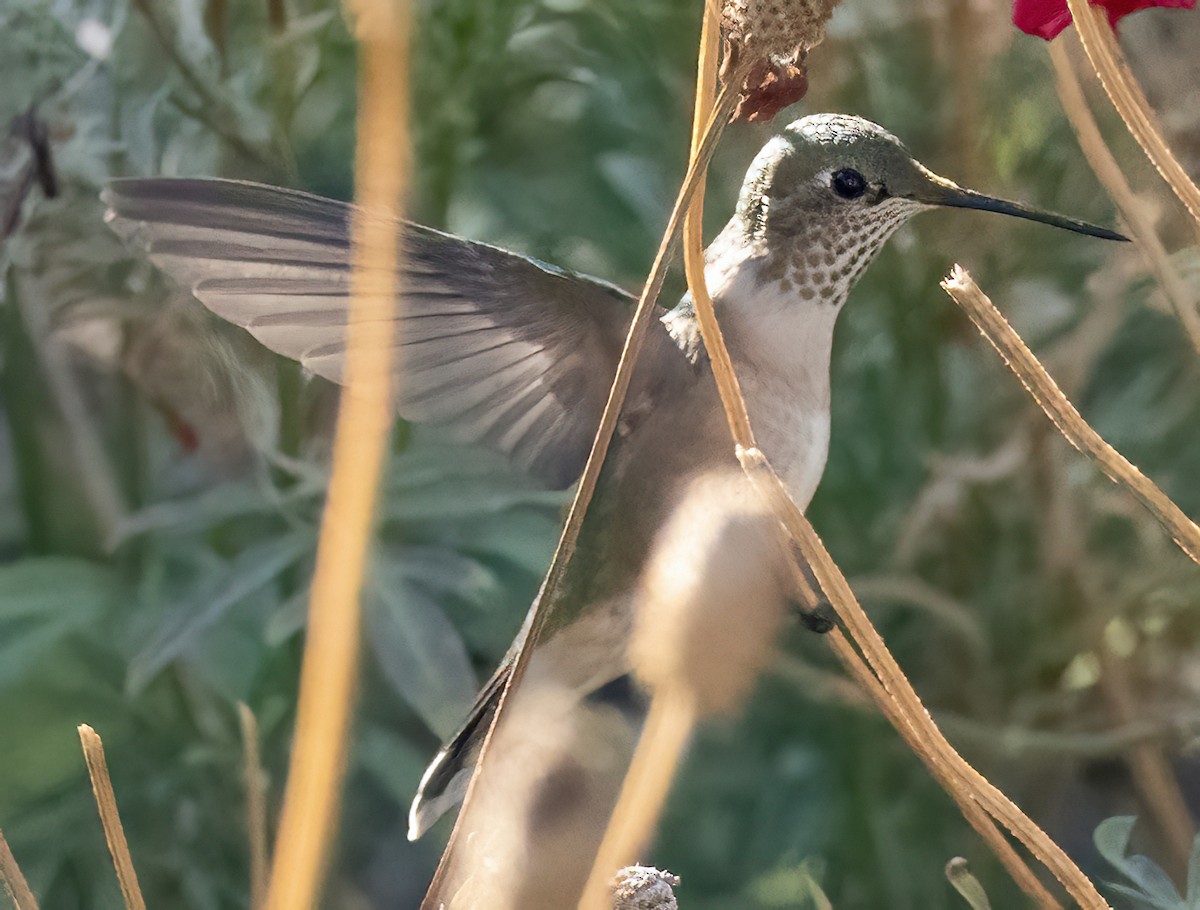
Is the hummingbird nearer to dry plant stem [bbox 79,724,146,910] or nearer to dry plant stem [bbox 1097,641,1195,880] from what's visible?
dry plant stem [bbox 79,724,146,910]

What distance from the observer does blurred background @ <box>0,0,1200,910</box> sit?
623mm

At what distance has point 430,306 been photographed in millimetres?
389

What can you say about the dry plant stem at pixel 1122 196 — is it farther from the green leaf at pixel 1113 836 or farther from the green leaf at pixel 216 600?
the green leaf at pixel 216 600

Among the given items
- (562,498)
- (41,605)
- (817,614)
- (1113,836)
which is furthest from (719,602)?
(41,605)

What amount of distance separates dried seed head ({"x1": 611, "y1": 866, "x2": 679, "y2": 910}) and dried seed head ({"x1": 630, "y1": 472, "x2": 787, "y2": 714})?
0.04 metres

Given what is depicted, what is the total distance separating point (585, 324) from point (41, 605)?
1.33 ft

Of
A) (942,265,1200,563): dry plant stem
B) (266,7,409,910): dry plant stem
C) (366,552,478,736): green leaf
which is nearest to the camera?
(942,265,1200,563): dry plant stem

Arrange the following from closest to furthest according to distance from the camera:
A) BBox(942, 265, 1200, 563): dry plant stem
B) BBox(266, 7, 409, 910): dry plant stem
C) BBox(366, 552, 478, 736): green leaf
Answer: BBox(942, 265, 1200, 563): dry plant stem, BBox(266, 7, 409, 910): dry plant stem, BBox(366, 552, 478, 736): green leaf

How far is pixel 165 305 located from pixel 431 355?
1.10ft

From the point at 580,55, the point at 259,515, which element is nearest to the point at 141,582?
the point at 259,515

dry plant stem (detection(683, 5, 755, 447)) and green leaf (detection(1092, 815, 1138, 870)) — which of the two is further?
green leaf (detection(1092, 815, 1138, 870))

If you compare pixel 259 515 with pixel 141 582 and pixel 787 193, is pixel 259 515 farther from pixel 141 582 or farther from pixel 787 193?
pixel 787 193

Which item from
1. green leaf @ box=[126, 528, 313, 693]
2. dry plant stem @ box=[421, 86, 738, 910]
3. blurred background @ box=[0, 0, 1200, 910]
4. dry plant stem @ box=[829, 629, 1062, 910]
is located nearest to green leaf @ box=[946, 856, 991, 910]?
dry plant stem @ box=[829, 629, 1062, 910]

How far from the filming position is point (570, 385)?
0.40 m
